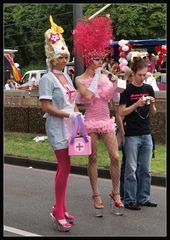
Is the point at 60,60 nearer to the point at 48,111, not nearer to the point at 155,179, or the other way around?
the point at 48,111

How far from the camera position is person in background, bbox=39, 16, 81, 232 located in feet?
20.1

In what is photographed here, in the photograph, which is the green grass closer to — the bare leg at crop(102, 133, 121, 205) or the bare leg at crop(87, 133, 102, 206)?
the bare leg at crop(102, 133, 121, 205)

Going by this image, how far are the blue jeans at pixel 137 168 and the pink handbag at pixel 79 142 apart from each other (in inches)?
42.7

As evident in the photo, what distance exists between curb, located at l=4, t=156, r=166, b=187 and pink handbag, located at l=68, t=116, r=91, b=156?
3.13 meters

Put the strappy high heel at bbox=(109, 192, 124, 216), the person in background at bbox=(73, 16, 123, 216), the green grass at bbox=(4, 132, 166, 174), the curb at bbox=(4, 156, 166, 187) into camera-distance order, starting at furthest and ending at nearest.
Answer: the green grass at bbox=(4, 132, 166, 174)
the curb at bbox=(4, 156, 166, 187)
the strappy high heel at bbox=(109, 192, 124, 216)
the person in background at bbox=(73, 16, 123, 216)

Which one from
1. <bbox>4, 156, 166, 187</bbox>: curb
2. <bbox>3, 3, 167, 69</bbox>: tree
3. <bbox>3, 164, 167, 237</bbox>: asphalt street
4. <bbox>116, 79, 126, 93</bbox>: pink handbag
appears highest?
<bbox>3, 3, 167, 69</bbox>: tree

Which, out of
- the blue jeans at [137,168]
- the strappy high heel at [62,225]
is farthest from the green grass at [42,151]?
the strappy high heel at [62,225]

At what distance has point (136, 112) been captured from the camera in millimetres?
7223

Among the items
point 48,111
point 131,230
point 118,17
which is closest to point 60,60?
point 48,111

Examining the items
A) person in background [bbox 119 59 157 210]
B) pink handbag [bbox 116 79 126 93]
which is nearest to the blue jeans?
person in background [bbox 119 59 157 210]

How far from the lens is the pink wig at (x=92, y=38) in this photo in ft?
22.2

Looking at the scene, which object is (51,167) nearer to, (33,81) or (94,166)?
(94,166)

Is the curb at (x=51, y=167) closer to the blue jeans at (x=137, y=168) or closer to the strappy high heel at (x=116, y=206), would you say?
the blue jeans at (x=137, y=168)

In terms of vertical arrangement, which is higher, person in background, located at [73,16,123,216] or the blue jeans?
person in background, located at [73,16,123,216]
